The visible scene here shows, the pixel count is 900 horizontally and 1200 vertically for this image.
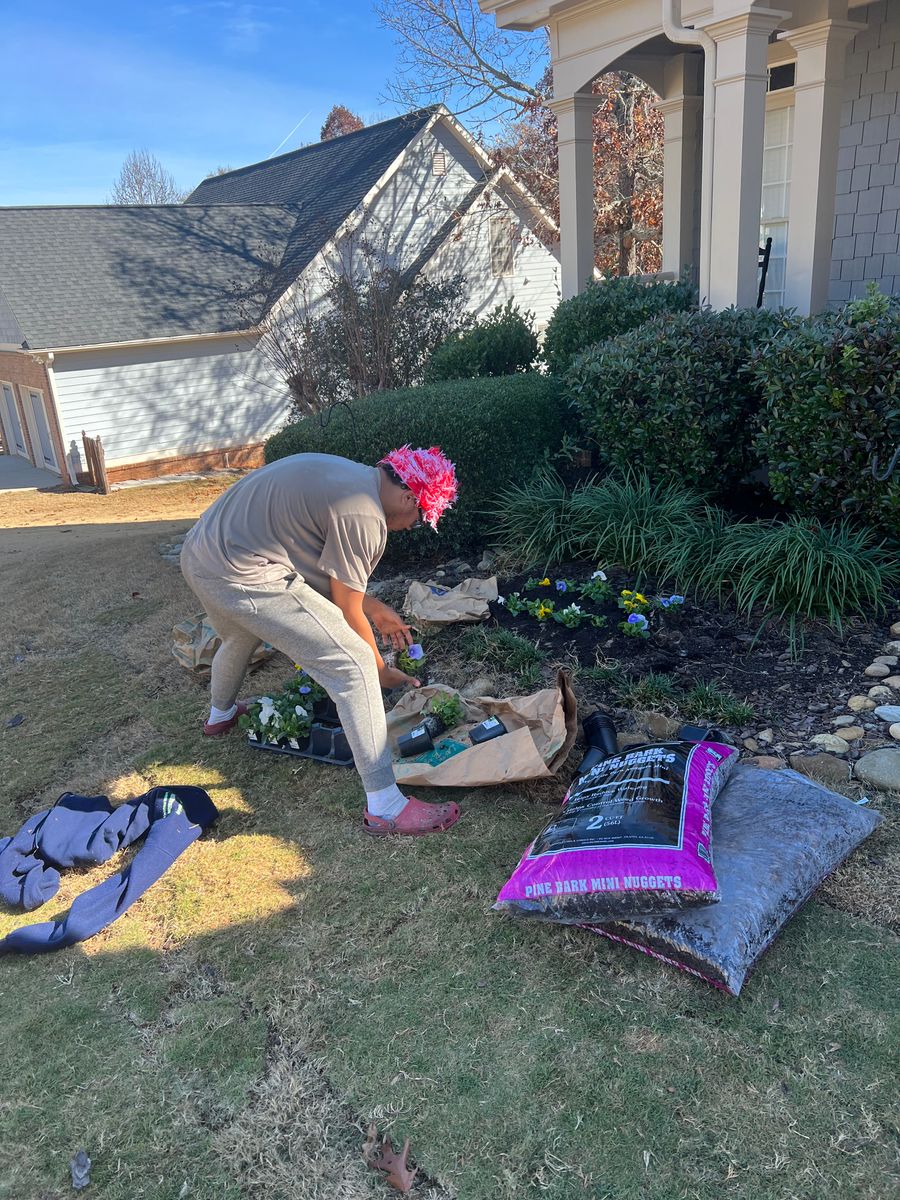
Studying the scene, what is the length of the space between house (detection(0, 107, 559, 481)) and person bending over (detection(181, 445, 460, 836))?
44.2ft

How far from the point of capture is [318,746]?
3.84 meters

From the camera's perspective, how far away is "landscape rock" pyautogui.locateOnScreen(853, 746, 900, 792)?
3.20 metres

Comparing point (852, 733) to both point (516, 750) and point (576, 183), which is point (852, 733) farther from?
point (576, 183)

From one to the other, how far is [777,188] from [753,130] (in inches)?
132

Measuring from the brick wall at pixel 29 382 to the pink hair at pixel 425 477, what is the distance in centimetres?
1384

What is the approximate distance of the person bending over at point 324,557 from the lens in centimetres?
294

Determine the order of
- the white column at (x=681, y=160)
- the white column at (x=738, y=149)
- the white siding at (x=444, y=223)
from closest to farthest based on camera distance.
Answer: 1. the white column at (x=738, y=149)
2. the white column at (x=681, y=160)
3. the white siding at (x=444, y=223)

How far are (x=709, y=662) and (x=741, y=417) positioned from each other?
1.92m

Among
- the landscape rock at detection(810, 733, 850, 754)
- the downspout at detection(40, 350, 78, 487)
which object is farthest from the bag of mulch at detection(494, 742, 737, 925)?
the downspout at detection(40, 350, 78, 487)

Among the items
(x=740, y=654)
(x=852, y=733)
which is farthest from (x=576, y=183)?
(x=852, y=733)

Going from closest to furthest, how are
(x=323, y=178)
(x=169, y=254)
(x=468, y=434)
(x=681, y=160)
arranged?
(x=468, y=434), (x=681, y=160), (x=169, y=254), (x=323, y=178)

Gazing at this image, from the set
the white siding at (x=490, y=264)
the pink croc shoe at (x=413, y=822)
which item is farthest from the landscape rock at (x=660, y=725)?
the white siding at (x=490, y=264)

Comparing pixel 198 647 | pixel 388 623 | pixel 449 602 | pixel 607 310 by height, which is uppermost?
pixel 607 310

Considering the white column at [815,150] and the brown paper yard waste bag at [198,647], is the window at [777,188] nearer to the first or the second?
the white column at [815,150]
